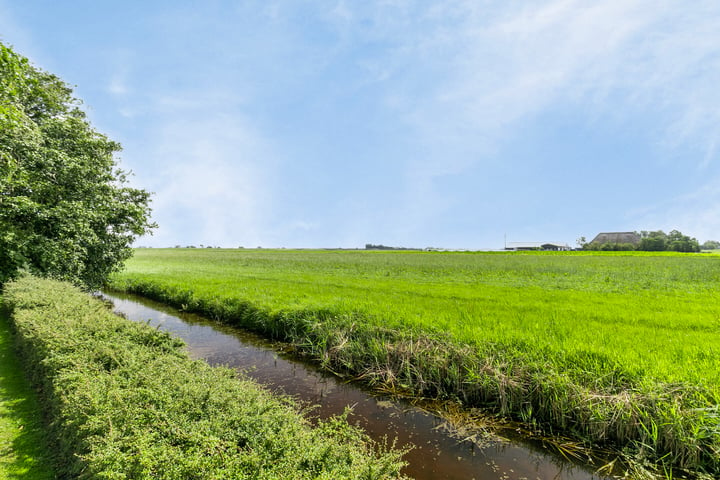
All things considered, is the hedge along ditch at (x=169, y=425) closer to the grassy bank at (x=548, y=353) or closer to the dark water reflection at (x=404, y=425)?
the dark water reflection at (x=404, y=425)

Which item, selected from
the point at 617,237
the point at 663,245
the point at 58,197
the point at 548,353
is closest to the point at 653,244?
the point at 663,245

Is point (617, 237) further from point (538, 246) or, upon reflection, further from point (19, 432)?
point (19, 432)

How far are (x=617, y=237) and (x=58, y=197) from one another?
549ft

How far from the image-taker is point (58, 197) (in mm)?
15758

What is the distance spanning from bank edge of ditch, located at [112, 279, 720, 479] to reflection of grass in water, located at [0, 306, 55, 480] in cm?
609

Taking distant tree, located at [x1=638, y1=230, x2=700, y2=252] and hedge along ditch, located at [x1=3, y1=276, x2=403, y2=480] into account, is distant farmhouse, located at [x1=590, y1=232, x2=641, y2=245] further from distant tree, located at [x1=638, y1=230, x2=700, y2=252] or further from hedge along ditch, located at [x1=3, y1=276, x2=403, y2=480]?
hedge along ditch, located at [x1=3, y1=276, x2=403, y2=480]

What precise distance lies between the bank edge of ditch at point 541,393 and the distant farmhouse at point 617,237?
13989 centimetres

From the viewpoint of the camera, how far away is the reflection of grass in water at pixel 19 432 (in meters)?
4.30

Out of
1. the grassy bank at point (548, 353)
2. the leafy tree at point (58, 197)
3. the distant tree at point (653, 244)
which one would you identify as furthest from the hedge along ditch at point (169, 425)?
the distant tree at point (653, 244)

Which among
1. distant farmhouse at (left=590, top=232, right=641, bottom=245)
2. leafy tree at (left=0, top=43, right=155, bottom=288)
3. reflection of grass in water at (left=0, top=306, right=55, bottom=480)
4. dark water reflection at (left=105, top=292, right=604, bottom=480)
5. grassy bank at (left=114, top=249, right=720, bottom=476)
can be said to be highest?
distant farmhouse at (left=590, top=232, right=641, bottom=245)

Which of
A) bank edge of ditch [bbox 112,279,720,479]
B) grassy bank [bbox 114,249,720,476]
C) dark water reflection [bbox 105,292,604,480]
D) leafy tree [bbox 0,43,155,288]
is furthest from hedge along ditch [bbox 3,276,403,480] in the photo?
leafy tree [bbox 0,43,155,288]

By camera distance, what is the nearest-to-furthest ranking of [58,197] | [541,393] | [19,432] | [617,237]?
[19,432]
[541,393]
[58,197]
[617,237]

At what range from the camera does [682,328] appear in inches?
364

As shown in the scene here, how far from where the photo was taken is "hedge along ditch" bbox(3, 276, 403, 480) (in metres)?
2.92
